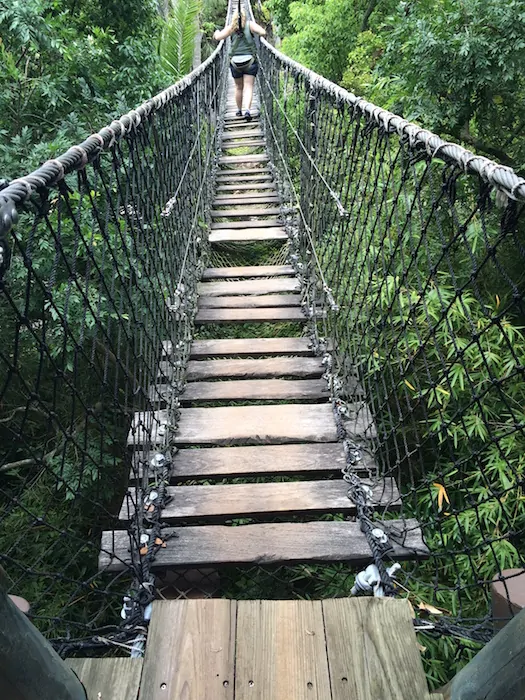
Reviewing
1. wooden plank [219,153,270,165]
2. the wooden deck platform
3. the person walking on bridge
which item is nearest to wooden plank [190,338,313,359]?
the wooden deck platform

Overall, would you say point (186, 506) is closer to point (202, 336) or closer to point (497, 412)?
point (497, 412)

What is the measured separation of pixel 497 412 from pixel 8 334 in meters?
2.16

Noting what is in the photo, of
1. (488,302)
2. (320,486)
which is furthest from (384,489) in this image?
(488,302)

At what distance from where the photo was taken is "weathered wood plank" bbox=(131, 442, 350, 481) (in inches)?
59.8

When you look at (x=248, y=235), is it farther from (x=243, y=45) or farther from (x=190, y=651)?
(x=190, y=651)

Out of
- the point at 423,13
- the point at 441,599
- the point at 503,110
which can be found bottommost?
the point at 441,599

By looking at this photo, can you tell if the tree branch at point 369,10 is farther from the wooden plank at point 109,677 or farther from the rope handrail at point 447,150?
the wooden plank at point 109,677

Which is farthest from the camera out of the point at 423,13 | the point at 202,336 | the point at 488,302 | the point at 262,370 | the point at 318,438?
the point at 202,336

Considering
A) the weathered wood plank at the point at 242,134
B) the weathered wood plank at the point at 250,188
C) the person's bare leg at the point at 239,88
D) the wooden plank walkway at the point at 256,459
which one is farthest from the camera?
the weathered wood plank at the point at 242,134

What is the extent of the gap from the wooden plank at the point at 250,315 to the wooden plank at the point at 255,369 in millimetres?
333

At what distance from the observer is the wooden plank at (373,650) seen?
893mm

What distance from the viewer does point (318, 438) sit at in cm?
167

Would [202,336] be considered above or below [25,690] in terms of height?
below

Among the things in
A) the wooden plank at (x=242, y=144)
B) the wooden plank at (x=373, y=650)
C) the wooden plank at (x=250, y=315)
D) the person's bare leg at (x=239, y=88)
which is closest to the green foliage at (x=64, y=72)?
the wooden plank at (x=250, y=315)
